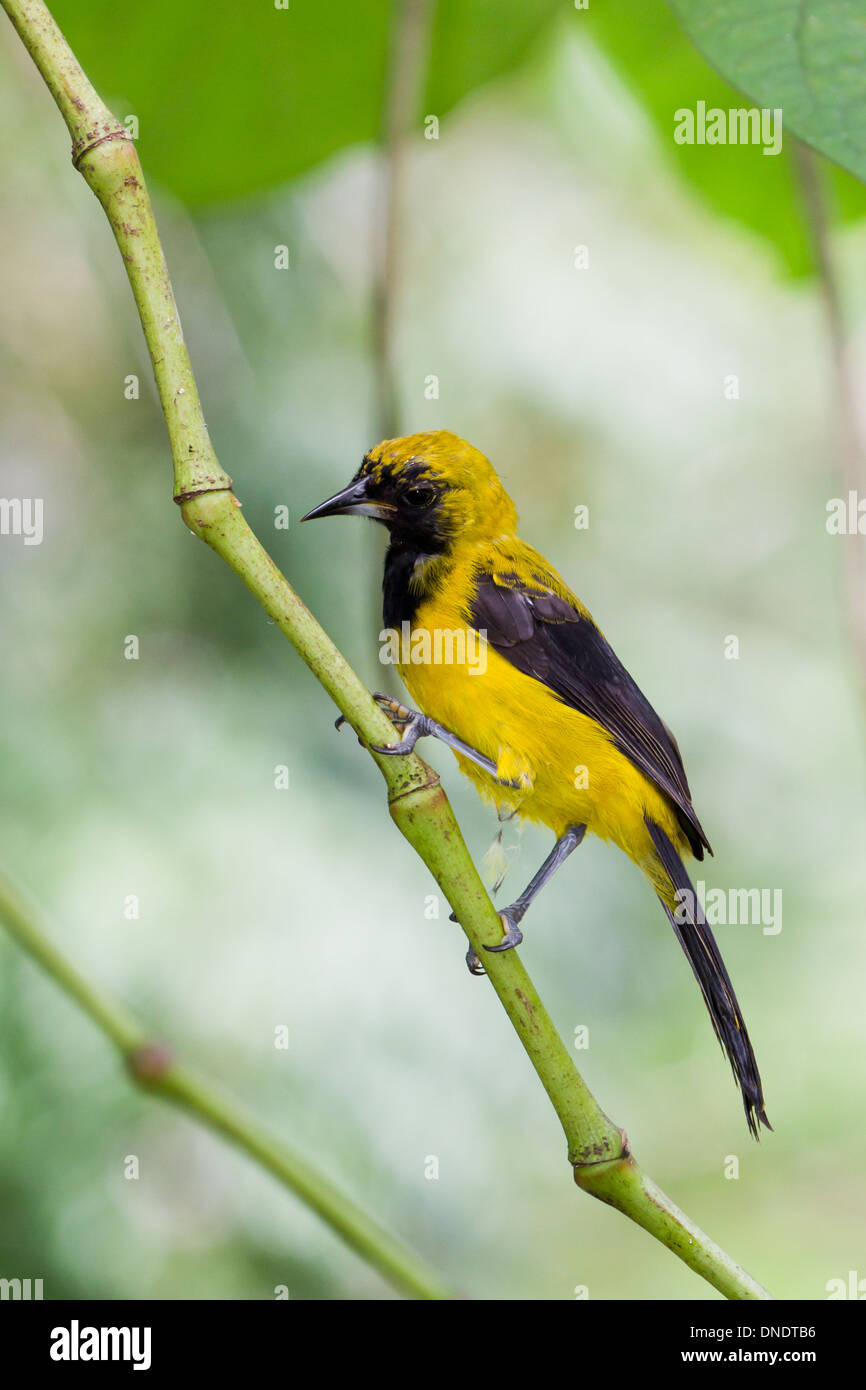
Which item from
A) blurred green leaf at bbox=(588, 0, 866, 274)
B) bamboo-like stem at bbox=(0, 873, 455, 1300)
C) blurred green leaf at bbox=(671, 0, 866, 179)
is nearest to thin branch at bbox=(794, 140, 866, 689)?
blurred green leaf at bbox=(588, 0, 866, 274)

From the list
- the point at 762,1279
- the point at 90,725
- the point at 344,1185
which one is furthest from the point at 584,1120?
the point at 90,725

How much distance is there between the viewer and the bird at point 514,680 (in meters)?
1.03

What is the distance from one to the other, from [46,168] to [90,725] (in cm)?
73

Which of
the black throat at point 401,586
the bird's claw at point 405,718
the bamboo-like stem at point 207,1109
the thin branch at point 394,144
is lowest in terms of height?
the bamboo-like stem at point 207,1109

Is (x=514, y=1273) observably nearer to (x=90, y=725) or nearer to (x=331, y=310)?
(x=90, y=725)

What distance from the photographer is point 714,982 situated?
97 cm

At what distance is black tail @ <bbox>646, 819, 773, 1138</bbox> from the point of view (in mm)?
894

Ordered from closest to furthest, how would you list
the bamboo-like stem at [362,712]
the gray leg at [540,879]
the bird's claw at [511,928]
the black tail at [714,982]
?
1. the bamboo-like stem at [362,712]
2. the bird's claw at [511,928]
3. the black tail at [714,982]
4. the gray leg at [540,879]

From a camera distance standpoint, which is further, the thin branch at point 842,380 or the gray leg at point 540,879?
the gray leg at point 540,879

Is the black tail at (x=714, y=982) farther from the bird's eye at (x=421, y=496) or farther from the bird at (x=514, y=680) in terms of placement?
the bird's eye at (x=421, y=496)

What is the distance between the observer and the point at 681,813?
3.58 ft

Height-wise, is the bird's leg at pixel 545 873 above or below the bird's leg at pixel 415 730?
below

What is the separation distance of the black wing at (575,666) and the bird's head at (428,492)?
0.06 meters

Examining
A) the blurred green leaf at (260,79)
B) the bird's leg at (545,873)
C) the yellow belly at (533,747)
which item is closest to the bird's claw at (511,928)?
the bird's leg at (545,873)
